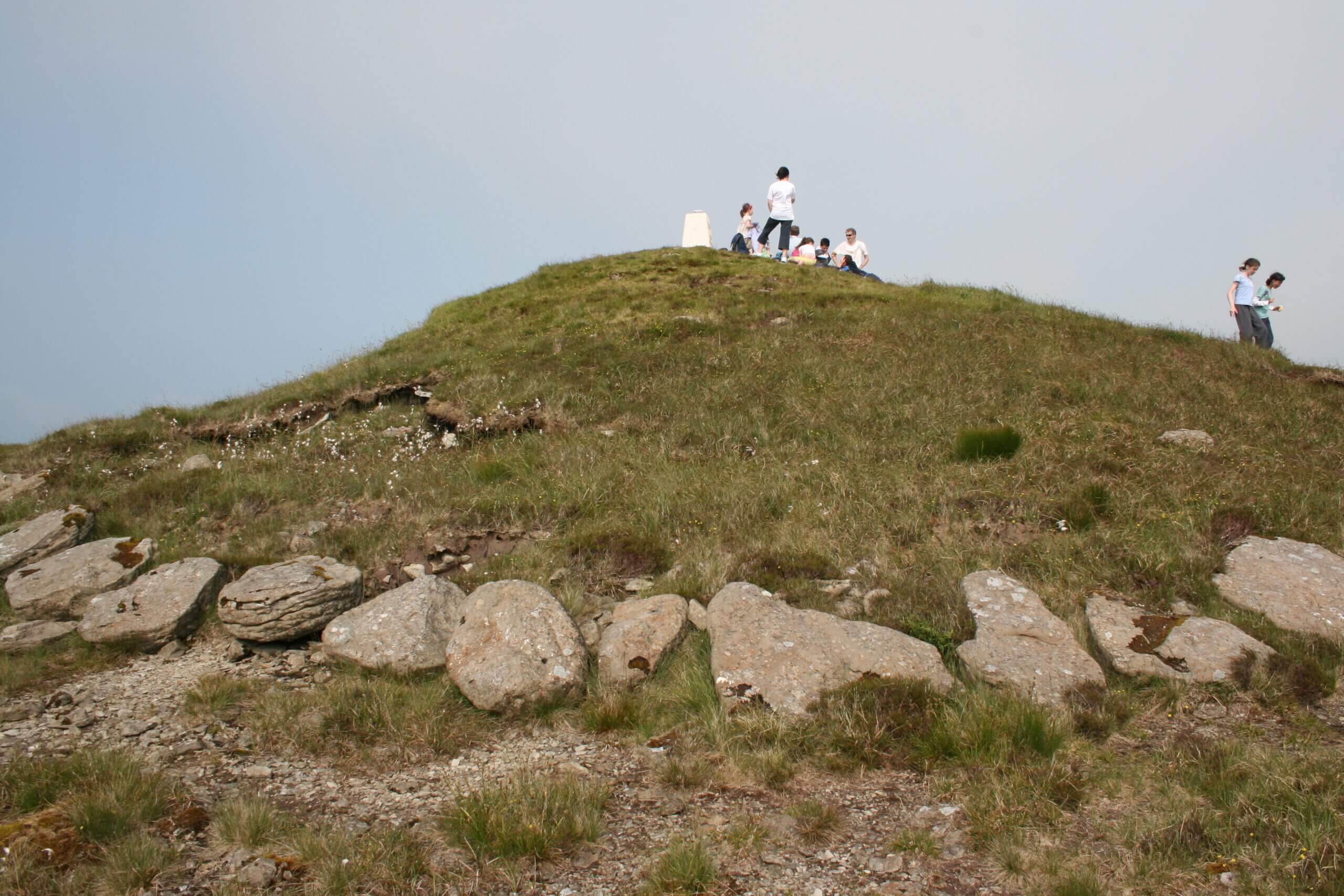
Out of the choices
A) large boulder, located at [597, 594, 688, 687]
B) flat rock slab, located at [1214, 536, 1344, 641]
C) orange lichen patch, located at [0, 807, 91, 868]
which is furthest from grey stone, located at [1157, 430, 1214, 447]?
orange lichen patch, located at [0, 807, 91, 868]

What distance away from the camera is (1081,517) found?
8.70 m

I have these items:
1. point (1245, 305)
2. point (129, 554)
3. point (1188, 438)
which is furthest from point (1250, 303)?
point (129, 554)

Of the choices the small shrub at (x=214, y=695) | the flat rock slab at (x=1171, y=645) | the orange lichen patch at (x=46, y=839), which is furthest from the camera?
the small shrub at (x=214, y=695)

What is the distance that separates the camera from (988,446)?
10531 mm

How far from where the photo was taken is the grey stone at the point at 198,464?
11.7 meters

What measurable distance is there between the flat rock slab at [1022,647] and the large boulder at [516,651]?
3018 mm

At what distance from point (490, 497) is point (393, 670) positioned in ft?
11.6

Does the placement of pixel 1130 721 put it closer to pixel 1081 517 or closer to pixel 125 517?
pixel 1081 517

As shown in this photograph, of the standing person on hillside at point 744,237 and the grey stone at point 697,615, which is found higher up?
the standing person on hillside at point 744,237

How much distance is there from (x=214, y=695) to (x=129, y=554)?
330cm

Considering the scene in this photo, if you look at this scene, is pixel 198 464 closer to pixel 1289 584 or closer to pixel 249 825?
pixel 249 825

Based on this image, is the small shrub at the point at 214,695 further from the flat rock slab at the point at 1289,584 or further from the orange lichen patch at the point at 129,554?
the flat rock slab at the point at 1289,584

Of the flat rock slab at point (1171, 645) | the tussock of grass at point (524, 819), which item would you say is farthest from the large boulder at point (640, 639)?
the flat rock slab at point (1171, 645)

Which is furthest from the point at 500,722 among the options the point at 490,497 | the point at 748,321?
the point at 748,321
